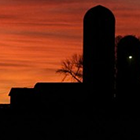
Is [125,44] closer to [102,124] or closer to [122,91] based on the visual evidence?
[122,91]

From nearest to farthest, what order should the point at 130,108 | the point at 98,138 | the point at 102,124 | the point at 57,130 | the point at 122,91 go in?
the point at 98,138 → the point at 57,130 → the point at 102,124 → the point at 130,108 → the point at 122,91

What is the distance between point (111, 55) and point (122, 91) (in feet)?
21.6

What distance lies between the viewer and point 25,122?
111ft

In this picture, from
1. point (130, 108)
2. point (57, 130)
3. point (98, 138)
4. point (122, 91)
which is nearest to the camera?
point (98, 138)

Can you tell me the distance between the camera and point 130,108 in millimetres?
45188

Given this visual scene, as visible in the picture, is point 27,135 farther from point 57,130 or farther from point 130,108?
point 130,108

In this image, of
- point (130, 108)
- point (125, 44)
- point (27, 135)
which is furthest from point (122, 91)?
point (27, 135)

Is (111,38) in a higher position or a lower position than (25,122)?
higher

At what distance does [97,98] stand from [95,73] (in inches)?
87.9

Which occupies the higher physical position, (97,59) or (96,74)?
(97,59)

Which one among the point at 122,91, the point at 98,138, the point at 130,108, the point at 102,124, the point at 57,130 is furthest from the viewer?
the point at 122,91

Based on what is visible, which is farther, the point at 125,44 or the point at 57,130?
the point at 125,44

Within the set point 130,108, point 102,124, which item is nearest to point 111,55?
point 130,108

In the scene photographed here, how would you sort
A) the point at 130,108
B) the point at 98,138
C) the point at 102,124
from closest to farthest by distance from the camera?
1. the point at 98,138
2. the point at 102,124
3. the point at 130,108
